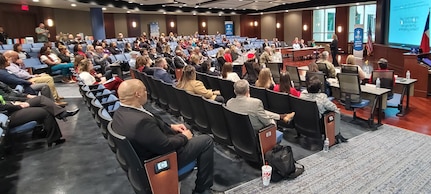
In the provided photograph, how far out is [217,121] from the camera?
358 centimetres

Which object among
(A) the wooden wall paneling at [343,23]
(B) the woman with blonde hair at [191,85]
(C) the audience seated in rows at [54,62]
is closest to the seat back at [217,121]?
(B) the woman with blonde hair at [191,85]

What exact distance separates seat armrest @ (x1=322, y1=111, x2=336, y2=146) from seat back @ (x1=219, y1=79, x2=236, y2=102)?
5.96ft

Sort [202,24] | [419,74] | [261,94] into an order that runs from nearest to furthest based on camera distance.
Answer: [261,94], [419,74], [202,24]

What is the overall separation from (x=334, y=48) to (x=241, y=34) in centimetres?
1600

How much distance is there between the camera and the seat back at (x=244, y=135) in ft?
10.0

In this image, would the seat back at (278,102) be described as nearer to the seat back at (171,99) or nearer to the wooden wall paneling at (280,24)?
the seat back at (171,99)

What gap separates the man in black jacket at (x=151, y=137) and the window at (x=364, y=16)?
1831 centimetres

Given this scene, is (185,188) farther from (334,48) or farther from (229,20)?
(229,20)

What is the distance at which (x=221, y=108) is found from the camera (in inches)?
133

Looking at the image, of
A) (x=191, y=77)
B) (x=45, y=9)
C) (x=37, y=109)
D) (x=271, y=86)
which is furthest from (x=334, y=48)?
(x=45, y=9)

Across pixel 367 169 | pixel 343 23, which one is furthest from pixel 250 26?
pixel 367 169

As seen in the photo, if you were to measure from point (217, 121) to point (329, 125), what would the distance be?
1.45 m

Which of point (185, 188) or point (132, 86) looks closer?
point (132, 86)

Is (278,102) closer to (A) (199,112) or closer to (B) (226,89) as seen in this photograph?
(A) (199,112)
